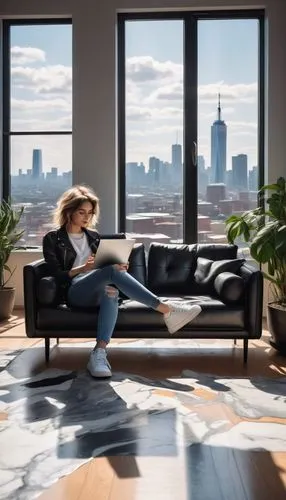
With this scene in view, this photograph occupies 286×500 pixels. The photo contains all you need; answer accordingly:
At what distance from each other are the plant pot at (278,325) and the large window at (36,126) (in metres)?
2.57

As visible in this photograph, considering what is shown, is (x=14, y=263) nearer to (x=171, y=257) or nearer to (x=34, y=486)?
(x=171, y=257)

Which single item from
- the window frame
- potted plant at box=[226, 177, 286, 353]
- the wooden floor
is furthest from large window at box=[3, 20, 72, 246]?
the wooden floor

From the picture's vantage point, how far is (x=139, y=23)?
18.7ft

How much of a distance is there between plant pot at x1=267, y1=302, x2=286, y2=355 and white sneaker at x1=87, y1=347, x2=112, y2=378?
4.14 ft

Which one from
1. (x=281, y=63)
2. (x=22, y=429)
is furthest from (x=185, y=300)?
(x=281, y=63)

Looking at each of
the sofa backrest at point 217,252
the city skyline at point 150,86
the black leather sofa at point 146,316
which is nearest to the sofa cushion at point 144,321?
the black leather sofa at point 146,316

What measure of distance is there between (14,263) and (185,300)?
7.73 feet

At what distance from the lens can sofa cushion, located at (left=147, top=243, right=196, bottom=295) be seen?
436 centimetres

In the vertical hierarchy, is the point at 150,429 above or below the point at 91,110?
below

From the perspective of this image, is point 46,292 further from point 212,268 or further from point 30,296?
point 212,268

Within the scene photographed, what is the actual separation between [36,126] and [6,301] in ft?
5.87

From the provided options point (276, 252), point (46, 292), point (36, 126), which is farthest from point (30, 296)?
point (36, 126)

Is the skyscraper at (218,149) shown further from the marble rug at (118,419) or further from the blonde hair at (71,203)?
the marble rug at (118,419)

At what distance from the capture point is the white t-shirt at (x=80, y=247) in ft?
13.1
